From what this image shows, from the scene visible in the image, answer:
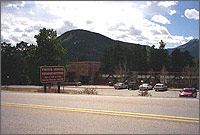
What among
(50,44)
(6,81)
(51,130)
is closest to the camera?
(51,130)

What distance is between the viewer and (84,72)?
66562 mm

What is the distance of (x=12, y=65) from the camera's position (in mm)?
74938

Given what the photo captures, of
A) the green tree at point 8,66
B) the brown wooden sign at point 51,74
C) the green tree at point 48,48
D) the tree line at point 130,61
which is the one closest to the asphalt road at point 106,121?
the brown wooden sign at point 51,74

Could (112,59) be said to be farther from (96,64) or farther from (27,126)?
(27,126)

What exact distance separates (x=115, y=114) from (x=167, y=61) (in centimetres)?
6721

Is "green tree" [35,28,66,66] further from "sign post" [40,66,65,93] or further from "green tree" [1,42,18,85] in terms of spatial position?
"green tree" [1,42,18,85]

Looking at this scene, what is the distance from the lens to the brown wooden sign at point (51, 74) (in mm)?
25859

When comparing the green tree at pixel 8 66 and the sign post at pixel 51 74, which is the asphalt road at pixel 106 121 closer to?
the sign post at pixel 51 74

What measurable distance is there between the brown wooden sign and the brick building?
1504 inches

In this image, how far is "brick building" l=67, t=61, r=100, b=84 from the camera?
66375 millimetres

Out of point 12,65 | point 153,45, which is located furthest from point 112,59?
point 12,65

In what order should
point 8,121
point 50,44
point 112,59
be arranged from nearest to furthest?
point 8,121
point 50,44
point 112,59

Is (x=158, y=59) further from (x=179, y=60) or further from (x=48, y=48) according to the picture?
(x=48, y=48)

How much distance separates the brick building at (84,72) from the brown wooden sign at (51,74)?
3821cm
